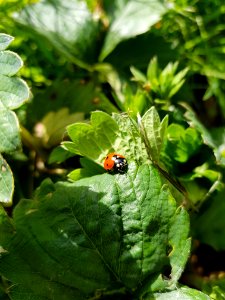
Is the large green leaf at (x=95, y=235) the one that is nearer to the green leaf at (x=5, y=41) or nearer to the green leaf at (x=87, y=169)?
the green leaf at (x=87, y=169)

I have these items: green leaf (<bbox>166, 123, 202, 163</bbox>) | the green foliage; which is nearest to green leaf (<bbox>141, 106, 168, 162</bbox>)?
the green foliage

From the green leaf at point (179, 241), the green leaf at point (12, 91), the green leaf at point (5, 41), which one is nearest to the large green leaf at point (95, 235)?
the green leaf at point (179, 241)

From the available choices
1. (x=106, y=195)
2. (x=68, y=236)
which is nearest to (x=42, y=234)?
(x=68, y=236)

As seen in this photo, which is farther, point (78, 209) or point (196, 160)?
point (196, 160)

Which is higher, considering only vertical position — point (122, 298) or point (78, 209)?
point (78, 209)

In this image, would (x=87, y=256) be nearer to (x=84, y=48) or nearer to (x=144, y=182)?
(x=144, y=182)

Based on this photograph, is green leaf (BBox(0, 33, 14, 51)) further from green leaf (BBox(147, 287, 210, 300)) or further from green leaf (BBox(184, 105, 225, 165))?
green leaf (BBox(147, 287, 210, 300))

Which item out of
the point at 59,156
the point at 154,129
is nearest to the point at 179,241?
the point at 154,129
